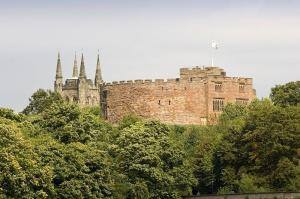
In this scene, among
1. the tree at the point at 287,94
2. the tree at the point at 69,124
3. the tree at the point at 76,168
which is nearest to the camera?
the tree at the point at 76,168

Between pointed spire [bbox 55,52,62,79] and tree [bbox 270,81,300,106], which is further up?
pointed spire [bbox 55,52,62,79]

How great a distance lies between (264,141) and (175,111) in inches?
1377

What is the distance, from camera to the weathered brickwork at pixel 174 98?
12612cm

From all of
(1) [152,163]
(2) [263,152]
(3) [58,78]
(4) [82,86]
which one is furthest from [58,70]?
(2) [263,152]

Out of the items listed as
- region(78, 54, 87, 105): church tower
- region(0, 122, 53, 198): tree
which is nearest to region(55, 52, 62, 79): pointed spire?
region(78, 54, 87, 105): church tower

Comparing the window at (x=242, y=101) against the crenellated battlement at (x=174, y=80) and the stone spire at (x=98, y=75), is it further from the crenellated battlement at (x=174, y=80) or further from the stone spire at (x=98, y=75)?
the stone spire at (x=98, y=75)

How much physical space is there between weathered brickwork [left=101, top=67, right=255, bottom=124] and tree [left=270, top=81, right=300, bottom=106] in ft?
48.7

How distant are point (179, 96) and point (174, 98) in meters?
0.52

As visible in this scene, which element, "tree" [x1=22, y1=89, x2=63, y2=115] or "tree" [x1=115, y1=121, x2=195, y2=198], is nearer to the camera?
"tree" [x1=115, y1=121, x2=195, y2=198]

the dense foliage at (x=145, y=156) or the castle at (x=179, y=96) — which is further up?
the castle at (x=179, y=96)

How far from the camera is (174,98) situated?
127 m

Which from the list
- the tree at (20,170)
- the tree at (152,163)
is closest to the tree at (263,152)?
the tree at (152,163)

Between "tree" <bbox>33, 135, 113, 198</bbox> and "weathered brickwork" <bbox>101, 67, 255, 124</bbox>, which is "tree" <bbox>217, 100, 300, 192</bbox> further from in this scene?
"weathered brickwork" <bbox>101, 67, 255, 124</bbox>

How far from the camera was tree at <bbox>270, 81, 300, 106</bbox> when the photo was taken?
10956 centimetres
